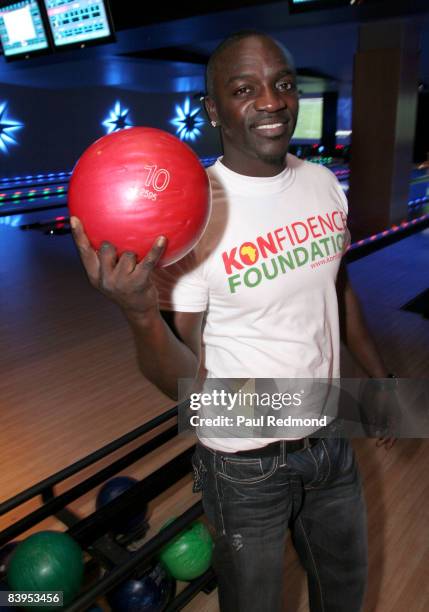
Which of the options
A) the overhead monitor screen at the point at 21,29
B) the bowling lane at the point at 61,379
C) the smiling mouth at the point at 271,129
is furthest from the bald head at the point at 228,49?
the overhead monitor screen at the point at 21,29

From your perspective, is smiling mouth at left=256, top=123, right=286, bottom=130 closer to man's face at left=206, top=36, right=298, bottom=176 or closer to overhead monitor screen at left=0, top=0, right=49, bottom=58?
man's face at left=206, top=36, right=298, bottom=176

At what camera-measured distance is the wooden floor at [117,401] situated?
1615mm

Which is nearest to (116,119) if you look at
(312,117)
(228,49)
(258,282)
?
(312,117)

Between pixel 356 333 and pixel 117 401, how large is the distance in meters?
1.63

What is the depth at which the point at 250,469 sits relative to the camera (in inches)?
34.7

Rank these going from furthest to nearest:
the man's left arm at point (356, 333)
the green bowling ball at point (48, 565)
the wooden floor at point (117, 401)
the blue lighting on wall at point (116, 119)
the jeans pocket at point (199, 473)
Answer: the blue lighting on wall at point (116, 119) → the wooden floor at point (117, 401) → the green bowling ball at point (48, 565) → the man's left arm at point (356, 333) → the jeans pocket at point (199, 473)

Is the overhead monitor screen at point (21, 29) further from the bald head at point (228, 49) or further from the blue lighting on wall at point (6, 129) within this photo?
the blue lighting on wall at point (6, 129)

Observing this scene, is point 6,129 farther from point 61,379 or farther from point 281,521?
point 281,521

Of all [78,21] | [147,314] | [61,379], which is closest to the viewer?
[147,314]

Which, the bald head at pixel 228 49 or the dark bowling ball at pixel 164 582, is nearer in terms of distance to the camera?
the bald head at pixel 228 49

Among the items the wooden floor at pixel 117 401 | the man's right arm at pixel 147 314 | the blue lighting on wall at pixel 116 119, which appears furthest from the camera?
the blue lighting on wall at pixel 116 119

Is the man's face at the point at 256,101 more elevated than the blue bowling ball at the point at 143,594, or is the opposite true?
the man's face at the point at 256,101

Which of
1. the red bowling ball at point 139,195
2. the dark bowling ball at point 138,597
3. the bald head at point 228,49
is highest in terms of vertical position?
the bald head at point 228,49

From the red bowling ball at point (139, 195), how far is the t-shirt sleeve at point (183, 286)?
52 millimetres
